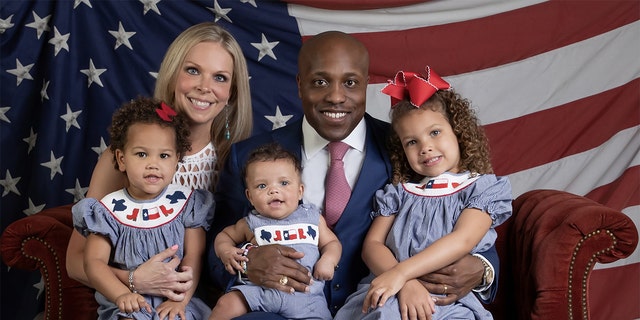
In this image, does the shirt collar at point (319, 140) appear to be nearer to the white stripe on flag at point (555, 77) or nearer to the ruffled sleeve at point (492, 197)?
the ruffled sleeve at point (492, 197)

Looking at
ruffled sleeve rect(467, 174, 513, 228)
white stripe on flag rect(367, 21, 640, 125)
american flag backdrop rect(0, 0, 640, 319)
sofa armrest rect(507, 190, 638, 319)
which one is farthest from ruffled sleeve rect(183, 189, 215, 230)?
white stripe on flag rect(367, 21, 640, 125)

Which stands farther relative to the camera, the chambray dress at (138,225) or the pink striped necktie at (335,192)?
the pink striped necktie at (335,192)

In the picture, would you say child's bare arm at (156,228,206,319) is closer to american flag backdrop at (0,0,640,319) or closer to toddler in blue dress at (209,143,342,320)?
toddler in blue dress at (209,143,342,320)

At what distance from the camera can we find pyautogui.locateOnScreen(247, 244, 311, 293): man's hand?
3053 millimetres

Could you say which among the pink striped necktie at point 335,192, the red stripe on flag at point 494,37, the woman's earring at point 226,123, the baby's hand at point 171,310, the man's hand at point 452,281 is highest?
Result: the red stripe on flag at point 494,37

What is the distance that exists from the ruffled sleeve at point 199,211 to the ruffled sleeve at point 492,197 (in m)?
1.07

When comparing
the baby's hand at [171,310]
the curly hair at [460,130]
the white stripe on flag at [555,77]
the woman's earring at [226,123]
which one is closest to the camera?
the baby's hand at [171,310]

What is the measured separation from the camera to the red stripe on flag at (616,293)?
15.3 ft

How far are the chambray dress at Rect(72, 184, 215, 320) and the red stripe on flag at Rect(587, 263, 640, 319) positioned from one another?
2431 mm

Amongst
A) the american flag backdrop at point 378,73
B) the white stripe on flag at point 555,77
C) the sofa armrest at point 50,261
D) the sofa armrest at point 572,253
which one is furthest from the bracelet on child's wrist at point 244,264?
the white stripe on flag at point 555,77

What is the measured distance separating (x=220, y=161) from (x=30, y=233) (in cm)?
93

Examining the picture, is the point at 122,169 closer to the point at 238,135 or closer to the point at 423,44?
the point at 238,135

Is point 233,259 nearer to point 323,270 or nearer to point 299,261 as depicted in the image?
point 299,261

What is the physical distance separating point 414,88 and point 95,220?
4.44 feet
